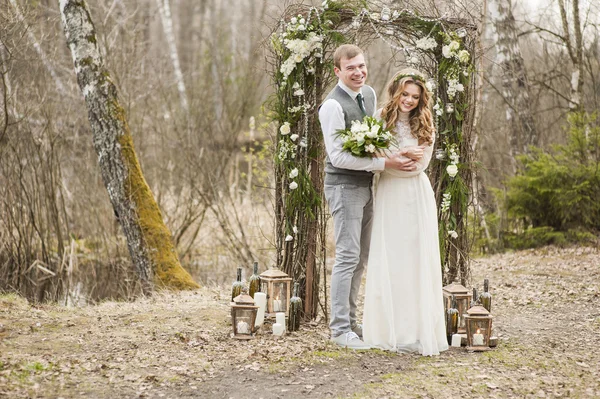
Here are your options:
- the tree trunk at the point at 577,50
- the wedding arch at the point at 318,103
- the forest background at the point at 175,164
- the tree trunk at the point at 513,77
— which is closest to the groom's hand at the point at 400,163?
the wedding arch at the point at 318,103

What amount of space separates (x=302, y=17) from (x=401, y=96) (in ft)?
3.84

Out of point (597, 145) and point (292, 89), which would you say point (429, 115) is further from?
point (597, 145)

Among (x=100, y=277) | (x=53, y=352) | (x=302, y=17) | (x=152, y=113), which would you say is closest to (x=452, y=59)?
(x=302, y=17)

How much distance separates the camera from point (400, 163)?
470 centimetres

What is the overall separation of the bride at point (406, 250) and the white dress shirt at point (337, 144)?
8.7 inches

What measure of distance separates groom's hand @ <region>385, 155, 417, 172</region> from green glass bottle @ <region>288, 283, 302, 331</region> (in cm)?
127

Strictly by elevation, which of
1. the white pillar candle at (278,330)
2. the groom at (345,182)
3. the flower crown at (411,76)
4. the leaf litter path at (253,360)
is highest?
the flower crown at (411,76)

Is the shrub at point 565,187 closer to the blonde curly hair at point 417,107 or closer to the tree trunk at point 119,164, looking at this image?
the tree trunk at point 119,164

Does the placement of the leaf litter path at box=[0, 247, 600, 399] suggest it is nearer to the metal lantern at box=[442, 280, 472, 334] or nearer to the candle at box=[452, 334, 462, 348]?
the candle at box=[452, 334, 462, 348]

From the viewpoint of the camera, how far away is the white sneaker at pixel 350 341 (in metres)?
4.84

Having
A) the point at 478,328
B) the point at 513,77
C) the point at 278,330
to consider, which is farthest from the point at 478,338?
the point at 513,77

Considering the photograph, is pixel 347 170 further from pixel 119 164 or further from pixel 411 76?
pixel 119 164

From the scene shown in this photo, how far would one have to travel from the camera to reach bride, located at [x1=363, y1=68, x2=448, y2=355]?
15.6 ft

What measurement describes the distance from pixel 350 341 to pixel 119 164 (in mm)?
4034
